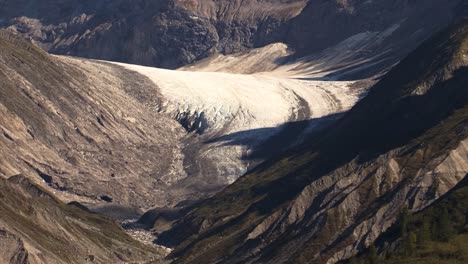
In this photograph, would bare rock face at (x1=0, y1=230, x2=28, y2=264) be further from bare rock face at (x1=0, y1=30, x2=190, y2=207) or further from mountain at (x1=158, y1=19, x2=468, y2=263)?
bare rock face at (x1=0, y1=30, x2=190, y2=207)

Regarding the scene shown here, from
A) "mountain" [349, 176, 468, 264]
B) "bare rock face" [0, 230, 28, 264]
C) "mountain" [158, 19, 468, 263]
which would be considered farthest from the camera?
"mountain" [158, 19, 468, 263]

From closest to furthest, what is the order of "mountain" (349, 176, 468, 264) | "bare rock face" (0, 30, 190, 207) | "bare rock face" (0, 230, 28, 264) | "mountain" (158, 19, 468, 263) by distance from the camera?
"mountain" (349, 176, 468, 264) → "bare rock face" (0, 230, 28, 264) → "mountain" (158, 19, 468, 263) → "bare rock face" (0, 30, 190, 207)

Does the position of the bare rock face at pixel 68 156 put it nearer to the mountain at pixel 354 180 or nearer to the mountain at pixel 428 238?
the mountain at pixel 354 180

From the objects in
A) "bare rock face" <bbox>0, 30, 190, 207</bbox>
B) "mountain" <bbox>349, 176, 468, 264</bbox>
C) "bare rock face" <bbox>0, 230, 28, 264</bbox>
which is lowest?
"bare rock face" <bbox>0, 30, 190, 207</bbox>

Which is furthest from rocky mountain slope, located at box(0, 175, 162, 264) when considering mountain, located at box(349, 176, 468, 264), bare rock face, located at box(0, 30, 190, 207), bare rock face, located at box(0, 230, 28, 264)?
mountain, located at box(349, 176, 468, 264)

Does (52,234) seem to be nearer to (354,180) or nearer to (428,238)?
(354,180)

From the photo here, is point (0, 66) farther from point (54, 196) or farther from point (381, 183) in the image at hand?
point (381, 183)

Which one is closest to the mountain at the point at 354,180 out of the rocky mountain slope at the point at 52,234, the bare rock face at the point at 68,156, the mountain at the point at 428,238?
the mountain at the point at 428,238

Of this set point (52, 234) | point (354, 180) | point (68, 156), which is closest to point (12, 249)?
point (52, 234)
